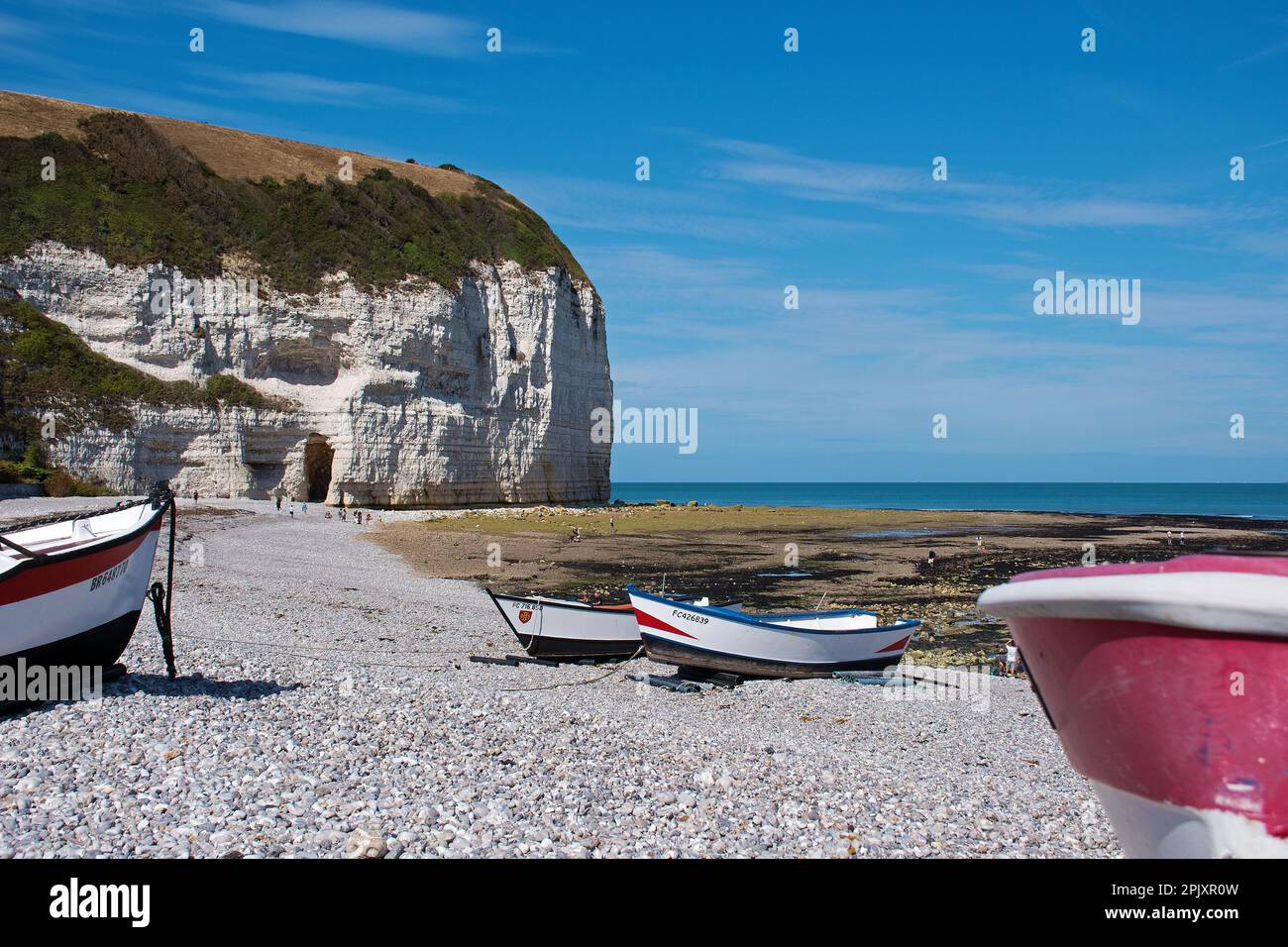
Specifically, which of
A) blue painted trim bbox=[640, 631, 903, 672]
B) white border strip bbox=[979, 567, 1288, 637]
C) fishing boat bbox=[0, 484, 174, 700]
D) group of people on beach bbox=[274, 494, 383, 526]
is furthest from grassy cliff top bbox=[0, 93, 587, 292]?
white border strip bbox=[979, 567, 1288, 637]

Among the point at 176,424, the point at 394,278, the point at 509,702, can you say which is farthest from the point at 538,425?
the point at 509,702

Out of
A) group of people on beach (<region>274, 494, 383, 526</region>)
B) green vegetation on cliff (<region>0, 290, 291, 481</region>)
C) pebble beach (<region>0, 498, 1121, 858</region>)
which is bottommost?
pebble beach (<region>0, 498, 1121, 858</region>)

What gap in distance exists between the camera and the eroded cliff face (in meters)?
46.9

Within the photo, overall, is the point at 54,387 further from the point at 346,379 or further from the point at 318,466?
the point at 346,379

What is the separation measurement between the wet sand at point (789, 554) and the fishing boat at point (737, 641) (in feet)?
11.1

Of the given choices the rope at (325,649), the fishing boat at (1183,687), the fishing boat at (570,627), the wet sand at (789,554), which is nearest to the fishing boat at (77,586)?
the rope at (325,649)

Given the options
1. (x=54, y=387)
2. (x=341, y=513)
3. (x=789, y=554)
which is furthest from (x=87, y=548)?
(x=54, y=387)

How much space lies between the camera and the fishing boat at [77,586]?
812 centimetres

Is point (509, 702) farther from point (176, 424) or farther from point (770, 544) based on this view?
point (176, 424)

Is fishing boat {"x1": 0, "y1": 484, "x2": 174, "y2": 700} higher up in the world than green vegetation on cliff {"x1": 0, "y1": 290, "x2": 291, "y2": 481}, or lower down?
lower down

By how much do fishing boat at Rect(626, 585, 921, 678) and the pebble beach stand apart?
0.60 metres

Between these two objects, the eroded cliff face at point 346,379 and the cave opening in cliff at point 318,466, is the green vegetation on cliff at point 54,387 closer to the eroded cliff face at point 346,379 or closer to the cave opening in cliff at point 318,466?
the eroded cliff face at point 346,379

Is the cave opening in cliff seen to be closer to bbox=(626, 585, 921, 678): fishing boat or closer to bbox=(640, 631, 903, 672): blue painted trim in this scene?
bbox=(626, 585, 921, 678): fishing boat
